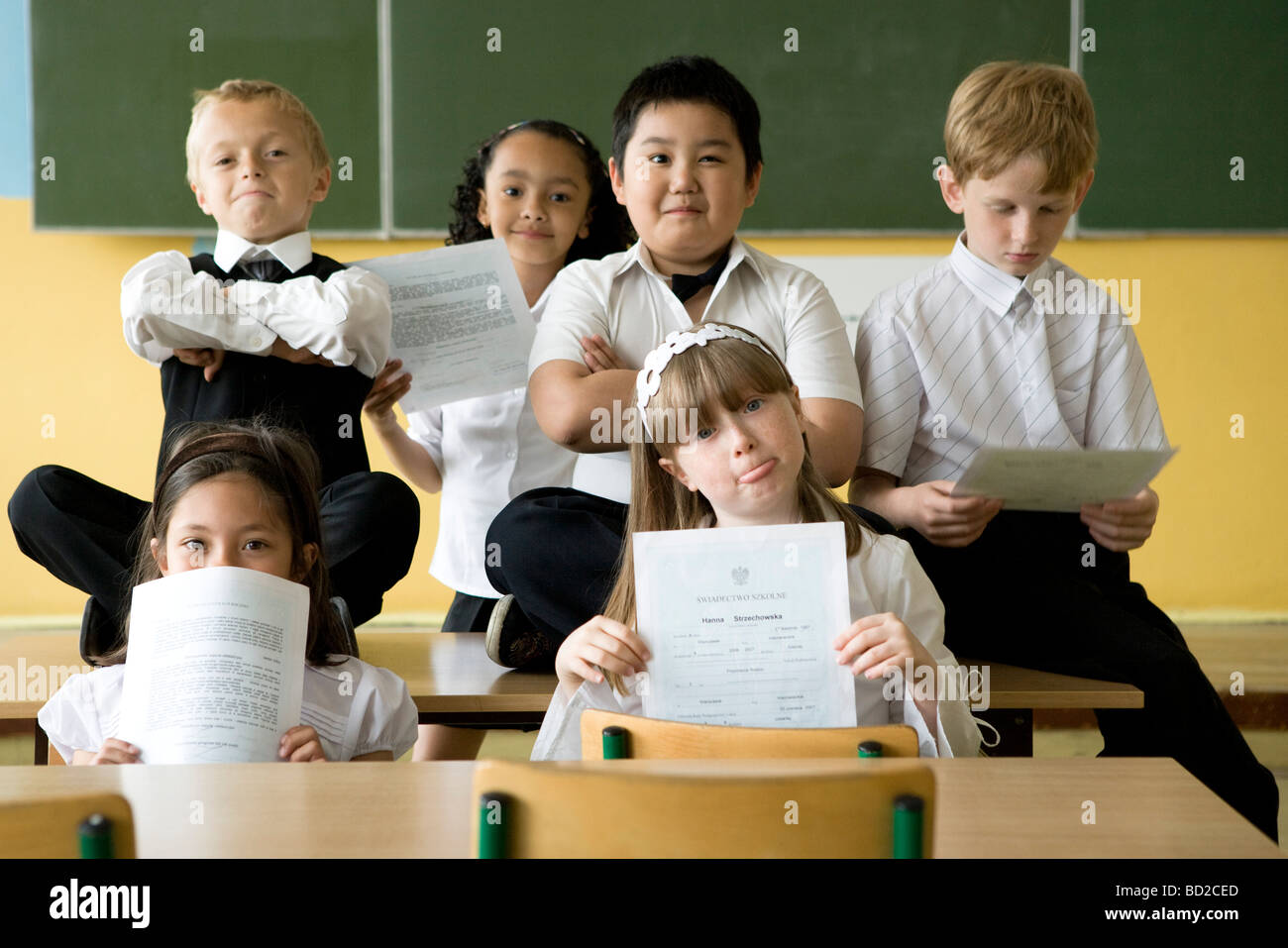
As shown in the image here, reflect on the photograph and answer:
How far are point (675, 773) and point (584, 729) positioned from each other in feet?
1.29

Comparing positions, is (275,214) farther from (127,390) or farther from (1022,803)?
(127,390)

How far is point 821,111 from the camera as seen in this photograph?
4.32 m

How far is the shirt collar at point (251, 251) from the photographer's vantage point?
7.75ft

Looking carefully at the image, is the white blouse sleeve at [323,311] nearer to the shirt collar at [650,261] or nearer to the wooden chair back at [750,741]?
the shirt collar at [650,261]

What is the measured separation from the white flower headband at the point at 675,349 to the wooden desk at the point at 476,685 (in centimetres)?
48

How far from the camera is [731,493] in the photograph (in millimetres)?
1688

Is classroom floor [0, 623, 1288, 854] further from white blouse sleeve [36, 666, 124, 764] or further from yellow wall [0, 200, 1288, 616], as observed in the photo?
white blouse sleeve [36, 666, 124, 764]

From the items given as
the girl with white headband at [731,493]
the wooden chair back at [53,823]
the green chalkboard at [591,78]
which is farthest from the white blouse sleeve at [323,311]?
the green chalkboard at [591,78]

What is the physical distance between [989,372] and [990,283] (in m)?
0.17

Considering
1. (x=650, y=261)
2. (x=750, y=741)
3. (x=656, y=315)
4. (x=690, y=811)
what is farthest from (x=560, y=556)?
(x=690, y=811)

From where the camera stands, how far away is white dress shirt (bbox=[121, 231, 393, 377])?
7.25ft
